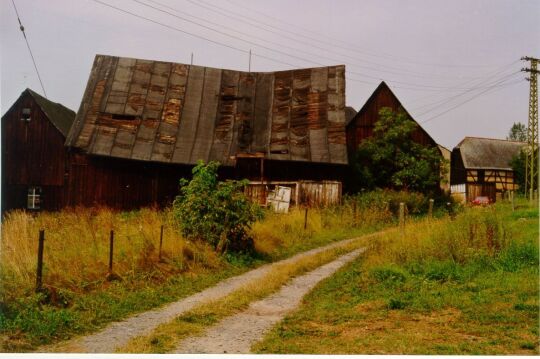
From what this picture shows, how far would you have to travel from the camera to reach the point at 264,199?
80.5 feet

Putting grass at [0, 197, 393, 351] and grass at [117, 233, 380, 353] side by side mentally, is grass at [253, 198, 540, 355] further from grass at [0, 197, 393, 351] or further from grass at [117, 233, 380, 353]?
grass at [0, 197, 393, 351]

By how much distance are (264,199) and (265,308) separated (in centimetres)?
1540

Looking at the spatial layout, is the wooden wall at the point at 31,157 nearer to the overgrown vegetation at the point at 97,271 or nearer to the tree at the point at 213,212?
the overgrown vegetation at the point at 97,271

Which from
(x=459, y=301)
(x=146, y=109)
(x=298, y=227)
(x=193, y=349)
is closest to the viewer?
(x=193, y=349)

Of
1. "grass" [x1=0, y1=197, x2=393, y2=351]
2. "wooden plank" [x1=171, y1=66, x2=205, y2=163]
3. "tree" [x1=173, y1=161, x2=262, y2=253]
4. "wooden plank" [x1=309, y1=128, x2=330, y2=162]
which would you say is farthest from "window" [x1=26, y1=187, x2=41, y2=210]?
"tree" [x1=173, y1=161, x2=262, y2=253]

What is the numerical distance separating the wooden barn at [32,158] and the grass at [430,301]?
1828 centimetres

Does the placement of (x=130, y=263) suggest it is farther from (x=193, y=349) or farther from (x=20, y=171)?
(x=20, y=171)

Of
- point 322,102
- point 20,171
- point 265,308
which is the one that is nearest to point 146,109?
point 20,171

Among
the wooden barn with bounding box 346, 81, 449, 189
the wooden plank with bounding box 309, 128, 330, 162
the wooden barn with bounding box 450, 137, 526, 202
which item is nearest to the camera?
the wooden plank with bounding box 309, 128, 330, 162

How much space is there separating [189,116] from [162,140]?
7.56 ft

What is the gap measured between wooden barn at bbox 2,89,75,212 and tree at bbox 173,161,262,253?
14.0m

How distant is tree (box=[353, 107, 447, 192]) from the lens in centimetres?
2783

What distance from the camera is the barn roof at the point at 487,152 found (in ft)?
157

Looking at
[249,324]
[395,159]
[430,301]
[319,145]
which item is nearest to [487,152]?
[395,159]
